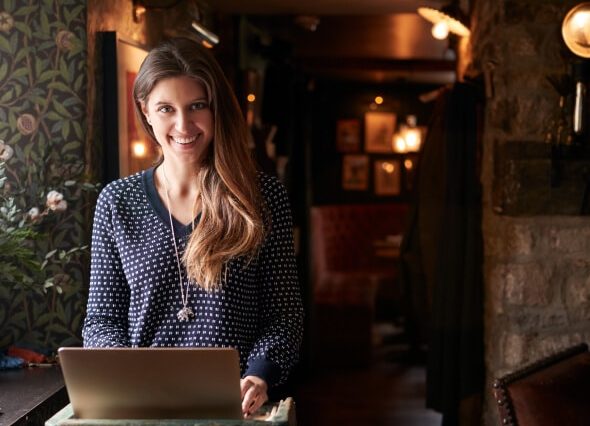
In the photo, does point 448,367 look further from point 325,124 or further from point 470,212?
point 325,124

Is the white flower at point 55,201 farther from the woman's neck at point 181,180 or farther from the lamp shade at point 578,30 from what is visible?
the lamp shade at point 578,30

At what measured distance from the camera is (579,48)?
3.59 m

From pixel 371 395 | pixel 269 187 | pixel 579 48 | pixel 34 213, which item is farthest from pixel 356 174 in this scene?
pixel 269 187

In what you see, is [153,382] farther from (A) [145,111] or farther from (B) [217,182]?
(A) [145,111]

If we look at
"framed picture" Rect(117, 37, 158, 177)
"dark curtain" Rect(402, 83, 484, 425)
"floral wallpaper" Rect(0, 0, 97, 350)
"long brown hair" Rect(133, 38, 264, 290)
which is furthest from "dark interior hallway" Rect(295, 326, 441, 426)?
"long brown hair" Rect(133, 38, 264, 290)

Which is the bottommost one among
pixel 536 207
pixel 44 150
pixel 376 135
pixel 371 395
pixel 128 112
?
pixel 371 395

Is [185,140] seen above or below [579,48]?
below

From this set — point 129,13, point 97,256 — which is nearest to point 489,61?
point 129,13

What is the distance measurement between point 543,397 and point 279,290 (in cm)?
80

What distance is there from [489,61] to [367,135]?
5634 millimetres

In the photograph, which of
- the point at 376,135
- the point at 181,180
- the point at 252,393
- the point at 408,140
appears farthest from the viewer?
the point at 376,135

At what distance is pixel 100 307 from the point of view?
1.99m

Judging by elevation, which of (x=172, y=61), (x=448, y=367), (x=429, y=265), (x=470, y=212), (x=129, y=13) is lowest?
(x=448, y=367)

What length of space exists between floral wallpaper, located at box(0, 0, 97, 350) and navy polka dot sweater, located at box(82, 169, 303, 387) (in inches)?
29.4
